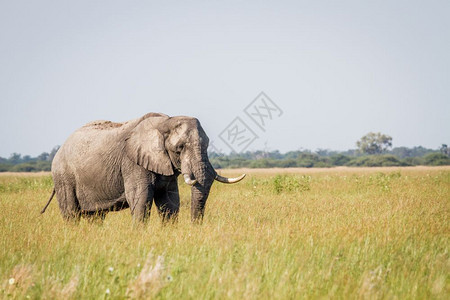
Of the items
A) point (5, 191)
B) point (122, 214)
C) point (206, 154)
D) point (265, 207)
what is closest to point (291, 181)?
point (265, 207)

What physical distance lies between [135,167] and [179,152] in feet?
2.86

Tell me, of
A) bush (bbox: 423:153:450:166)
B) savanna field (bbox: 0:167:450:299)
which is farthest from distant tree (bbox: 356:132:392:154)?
savanna field (bbox: 0:167:450:299)

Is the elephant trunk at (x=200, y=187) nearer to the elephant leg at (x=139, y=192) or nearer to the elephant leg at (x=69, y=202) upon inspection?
the elephant leg at (x=139, y=192)

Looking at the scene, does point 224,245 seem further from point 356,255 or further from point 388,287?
point 388,287

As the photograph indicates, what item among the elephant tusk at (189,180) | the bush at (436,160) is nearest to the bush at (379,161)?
the bush at (436,160)

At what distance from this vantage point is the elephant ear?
25.8 ft

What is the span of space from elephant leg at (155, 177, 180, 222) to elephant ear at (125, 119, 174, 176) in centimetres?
53

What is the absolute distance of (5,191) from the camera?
752 inches

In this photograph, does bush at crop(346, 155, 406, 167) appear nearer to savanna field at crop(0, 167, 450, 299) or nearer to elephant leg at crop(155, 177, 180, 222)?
savanna field at crop(0, 167, 450, 299)

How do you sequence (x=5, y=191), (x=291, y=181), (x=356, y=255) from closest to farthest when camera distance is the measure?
(x=356, y=255) → (x=291, y=181) → (x=5, y=191)

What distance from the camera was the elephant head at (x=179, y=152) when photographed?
24.9 ft

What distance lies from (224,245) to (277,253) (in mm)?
676

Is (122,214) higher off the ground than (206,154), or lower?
lower

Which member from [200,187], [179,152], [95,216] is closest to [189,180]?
[200,187]
